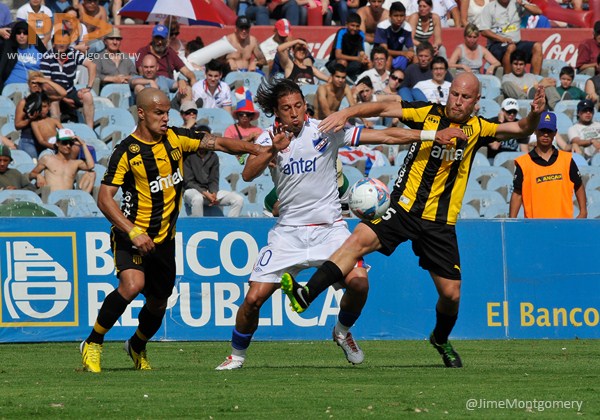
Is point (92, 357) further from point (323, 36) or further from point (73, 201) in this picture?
point (323, 36)

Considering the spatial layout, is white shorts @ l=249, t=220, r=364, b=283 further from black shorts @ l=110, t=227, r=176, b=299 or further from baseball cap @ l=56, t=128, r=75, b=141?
baseball cap @ l=56, t=128, r=75, b=141

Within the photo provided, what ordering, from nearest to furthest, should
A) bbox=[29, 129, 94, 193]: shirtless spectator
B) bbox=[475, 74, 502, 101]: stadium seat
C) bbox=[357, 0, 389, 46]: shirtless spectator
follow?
bbox=[29, 129, 94, 193]: shirtless spectator
bbox=[475, 74, 502, 101]: stadium seat
bbox=[357, 0, 389, 46]: shirtless spectator

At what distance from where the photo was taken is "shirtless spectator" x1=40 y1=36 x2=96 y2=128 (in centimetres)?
1758

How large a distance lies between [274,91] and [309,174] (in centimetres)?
77

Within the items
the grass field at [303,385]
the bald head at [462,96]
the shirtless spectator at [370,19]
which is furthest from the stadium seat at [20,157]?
the bald head at [462,96]

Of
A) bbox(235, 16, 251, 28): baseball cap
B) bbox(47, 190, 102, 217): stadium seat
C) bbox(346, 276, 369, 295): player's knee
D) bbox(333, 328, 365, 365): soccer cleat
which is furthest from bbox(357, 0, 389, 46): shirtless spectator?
bbox(346, 276, 369, 295): player's knee

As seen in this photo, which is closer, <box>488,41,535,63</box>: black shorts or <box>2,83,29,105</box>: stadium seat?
<box>2,83,29,105</box>: stadium seat

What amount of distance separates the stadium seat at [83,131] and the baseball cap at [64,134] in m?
1.04

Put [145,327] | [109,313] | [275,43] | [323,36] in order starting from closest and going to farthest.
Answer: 1. [109,313]
2. [145,327]
3. [275,43]
4. [323,36]

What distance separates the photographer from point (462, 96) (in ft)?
31.3

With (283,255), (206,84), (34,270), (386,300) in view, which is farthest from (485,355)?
(206,84)

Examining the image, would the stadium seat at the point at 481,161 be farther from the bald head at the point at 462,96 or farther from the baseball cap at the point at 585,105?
the bald head at the point at 462,96

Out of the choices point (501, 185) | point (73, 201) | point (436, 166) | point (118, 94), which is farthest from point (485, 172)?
point (436, 166)

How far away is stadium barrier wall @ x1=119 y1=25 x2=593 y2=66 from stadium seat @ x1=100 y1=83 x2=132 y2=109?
2.13 metres
